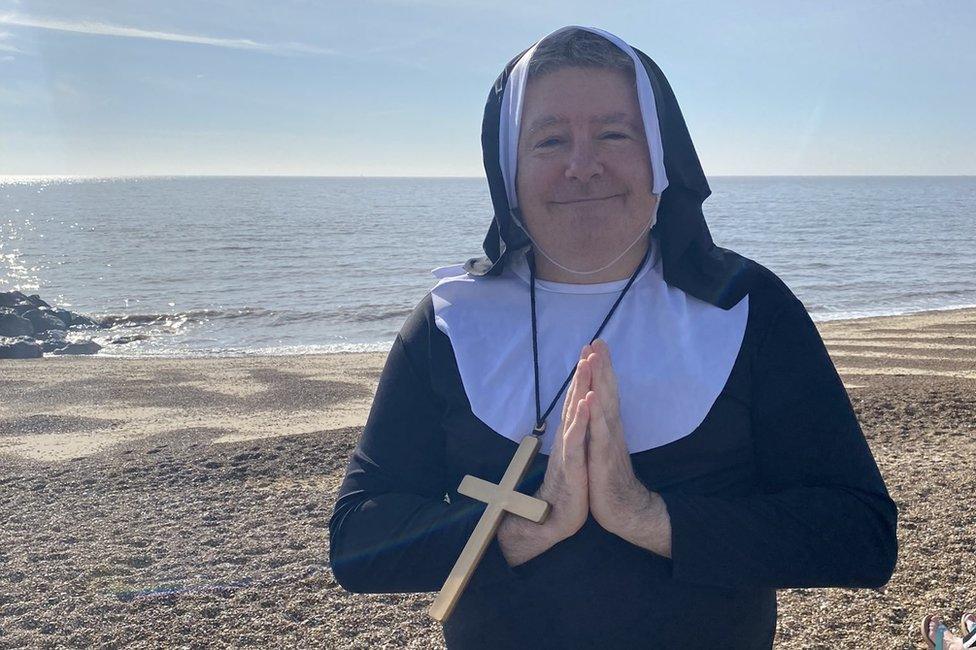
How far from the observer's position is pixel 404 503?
5.91 feet

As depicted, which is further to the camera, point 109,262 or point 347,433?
point 109,262

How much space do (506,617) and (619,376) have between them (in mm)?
559

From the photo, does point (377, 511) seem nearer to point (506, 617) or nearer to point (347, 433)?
point (506, 617)

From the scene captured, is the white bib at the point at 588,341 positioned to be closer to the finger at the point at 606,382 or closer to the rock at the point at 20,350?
the finger at the point at 606,382

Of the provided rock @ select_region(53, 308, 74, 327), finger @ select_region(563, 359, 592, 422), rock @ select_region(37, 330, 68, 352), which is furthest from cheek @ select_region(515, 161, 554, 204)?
A: rock @ select_region(53, 308, 74, 327)

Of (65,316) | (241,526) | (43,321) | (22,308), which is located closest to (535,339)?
(241,526)

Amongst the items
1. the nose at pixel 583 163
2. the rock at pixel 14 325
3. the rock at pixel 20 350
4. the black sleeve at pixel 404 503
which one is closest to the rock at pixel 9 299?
the rock at pixel 14 325

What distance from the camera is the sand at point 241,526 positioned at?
402 cm

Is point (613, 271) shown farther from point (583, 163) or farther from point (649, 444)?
point (649, 444)

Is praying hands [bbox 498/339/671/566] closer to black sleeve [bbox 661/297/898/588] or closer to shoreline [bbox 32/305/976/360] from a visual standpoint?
black sleeve [bbox 661/297/898/588]

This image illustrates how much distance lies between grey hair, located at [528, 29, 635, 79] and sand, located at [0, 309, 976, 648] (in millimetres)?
1198

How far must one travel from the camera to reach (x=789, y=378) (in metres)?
1.74

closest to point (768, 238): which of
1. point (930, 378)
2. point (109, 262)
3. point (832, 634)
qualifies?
point (109, 262)

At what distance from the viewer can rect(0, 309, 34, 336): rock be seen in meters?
19.9
